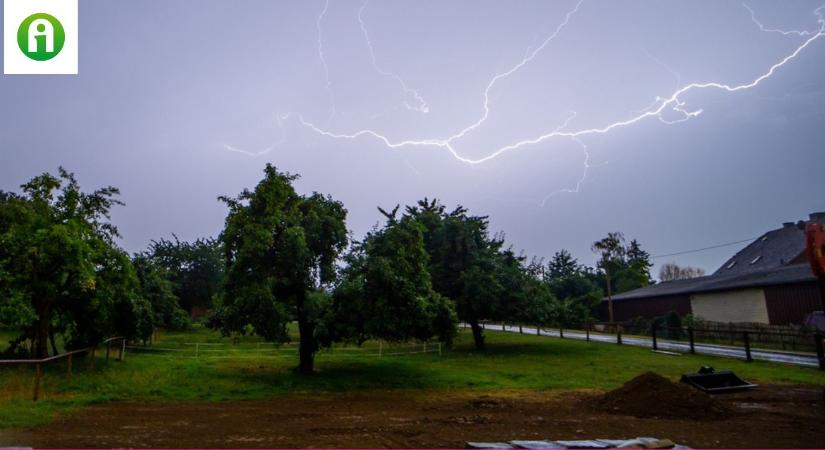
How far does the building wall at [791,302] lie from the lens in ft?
94.6

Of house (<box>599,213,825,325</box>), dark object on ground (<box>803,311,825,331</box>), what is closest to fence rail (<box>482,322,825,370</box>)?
dark object on ground (<box>803,311,825,331</box>)

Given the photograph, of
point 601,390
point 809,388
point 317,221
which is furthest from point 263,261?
point 809,388

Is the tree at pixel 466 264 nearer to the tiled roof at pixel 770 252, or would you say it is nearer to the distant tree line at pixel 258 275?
the distant tree line at pixel 258 275

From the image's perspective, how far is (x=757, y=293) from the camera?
1280 inches

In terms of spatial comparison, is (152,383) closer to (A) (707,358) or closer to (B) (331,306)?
(B) (331,306)

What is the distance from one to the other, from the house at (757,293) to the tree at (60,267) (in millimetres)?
36352

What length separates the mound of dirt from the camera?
35.1 feet

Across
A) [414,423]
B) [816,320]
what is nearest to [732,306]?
[816,320]

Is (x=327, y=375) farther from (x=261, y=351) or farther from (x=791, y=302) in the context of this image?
(x=791, y=302)

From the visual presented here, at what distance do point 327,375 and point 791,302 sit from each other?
1153 inches

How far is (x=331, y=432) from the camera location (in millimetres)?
9289

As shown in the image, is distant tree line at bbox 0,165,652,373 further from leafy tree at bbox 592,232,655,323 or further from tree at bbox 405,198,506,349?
leafy tree at bbox 592,232,655,323

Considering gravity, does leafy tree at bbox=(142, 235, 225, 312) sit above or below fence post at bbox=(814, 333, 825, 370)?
above

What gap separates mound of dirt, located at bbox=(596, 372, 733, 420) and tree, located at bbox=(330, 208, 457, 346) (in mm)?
6453
